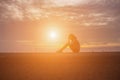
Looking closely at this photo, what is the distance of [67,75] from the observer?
16062mm

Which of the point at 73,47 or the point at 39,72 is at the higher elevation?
the point at 73,47

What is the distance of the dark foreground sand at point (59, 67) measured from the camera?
15.9m

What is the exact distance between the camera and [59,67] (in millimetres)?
16641

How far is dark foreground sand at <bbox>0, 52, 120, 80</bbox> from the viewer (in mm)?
15852

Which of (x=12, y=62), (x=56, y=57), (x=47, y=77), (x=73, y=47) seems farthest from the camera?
(x=73, y=47)

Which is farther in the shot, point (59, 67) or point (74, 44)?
point (74, 44)

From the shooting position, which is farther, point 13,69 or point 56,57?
point 56,57

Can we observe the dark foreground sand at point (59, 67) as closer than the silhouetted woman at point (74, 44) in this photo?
Yes

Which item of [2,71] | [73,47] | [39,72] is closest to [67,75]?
[39,72]

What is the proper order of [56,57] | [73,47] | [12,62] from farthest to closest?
[73,47] → [56,57] → [12,62]

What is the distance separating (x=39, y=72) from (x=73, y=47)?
44.4 ft

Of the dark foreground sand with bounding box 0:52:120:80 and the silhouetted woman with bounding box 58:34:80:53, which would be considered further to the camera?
the silhouetted woman with bounding box 58:34:80:53

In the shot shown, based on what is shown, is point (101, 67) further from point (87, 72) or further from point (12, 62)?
point (12, 62)

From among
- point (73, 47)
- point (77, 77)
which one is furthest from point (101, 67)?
point (73, 47)
